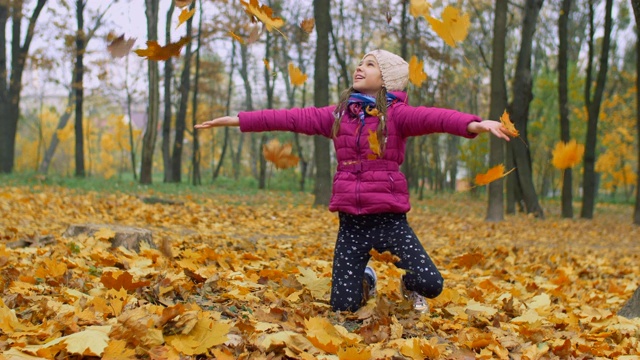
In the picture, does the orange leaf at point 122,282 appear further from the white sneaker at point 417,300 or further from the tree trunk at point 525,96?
the tree trunk at point 525,96

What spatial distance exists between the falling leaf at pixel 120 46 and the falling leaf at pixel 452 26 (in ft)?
5.08

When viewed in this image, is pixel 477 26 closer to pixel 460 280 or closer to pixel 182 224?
pixel 182 224

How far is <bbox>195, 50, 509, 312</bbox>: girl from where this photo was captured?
3.12 m

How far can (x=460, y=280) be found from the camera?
4.74 metres

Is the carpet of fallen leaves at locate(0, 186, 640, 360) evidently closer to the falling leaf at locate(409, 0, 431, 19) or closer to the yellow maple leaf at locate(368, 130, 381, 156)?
the yellow maple leaf at locate(368, 130, 381, 156)

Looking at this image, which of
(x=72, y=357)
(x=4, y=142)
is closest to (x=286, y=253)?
(x=72, y=357)

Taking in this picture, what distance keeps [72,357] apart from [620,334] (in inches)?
102

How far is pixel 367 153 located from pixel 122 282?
4.54 ft

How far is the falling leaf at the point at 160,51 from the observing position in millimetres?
2852

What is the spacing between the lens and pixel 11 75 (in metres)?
17.8

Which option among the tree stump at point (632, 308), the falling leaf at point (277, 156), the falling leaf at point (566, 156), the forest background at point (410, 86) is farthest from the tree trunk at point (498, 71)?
the falling leaf at point (277, 156)

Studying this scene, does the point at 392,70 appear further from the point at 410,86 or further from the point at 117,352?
the point at 410,86

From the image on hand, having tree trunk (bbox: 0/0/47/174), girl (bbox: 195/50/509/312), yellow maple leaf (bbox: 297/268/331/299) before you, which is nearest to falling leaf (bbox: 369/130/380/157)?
girl (bbox: 195/50/509/312)

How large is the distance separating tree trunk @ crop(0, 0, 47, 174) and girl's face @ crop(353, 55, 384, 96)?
52.1 feet
